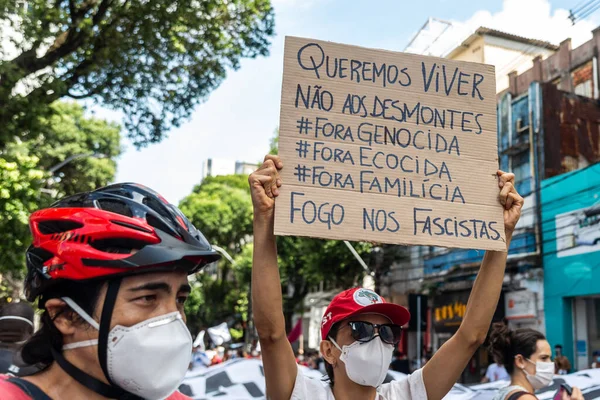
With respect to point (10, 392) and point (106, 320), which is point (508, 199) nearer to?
point (106, 320)

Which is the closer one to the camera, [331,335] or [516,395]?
[331,335]

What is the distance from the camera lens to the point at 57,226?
1.80m

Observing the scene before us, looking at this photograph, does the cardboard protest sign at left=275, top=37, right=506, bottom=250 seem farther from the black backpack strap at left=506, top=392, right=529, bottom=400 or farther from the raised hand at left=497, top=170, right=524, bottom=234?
→ the black backpack strap at left=506, top=392, right=529, bottom=400

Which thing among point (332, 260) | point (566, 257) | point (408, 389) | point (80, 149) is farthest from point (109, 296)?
point (80, 149)

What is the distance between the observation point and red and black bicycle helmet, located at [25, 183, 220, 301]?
68.6 inches

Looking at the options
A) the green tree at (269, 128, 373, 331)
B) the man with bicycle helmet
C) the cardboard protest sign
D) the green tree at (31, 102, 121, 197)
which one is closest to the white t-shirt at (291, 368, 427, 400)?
the cardboard protest sign

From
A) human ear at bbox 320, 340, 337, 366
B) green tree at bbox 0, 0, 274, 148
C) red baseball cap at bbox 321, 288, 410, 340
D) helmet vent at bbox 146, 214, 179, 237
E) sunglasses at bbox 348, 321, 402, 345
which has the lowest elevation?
human ear at bbox 320, 340, 337, 366

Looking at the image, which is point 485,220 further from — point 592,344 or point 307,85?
point 592,344

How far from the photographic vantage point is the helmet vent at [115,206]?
1836 millimetres

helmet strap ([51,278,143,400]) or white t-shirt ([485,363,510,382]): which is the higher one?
helmet strap ([51,278,143,400])

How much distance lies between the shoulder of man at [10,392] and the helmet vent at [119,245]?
0.41 m

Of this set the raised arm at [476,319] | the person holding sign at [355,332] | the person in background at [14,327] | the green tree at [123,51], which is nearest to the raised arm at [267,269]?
the person holding sign at [355,332]

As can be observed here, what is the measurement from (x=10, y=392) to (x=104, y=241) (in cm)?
45

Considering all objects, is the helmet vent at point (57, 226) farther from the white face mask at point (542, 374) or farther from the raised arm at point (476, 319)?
the white face mask at point (542, 374)
